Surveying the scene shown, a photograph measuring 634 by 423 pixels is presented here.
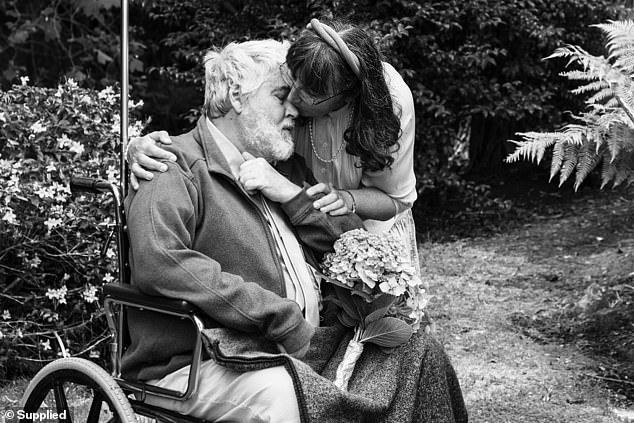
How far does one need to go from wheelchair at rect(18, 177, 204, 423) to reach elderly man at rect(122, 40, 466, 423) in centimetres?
4

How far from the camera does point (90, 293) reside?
156 inches

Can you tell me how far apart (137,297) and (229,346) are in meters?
0.27

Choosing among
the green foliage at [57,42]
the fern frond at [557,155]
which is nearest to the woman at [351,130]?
the fern frond at [557,155]

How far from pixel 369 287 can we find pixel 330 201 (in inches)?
13.1

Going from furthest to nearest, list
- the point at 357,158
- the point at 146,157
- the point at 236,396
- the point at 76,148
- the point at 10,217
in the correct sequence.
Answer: the point at 76,148
the point at 10,217
the point at 357,158
the point at 146,157
the point at 236,396

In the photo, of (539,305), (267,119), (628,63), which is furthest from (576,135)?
(267,119)

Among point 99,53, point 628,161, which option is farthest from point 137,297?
point 99,53

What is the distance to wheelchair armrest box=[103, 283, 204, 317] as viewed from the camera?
2365 millimetres

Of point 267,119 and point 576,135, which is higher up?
point 267,119

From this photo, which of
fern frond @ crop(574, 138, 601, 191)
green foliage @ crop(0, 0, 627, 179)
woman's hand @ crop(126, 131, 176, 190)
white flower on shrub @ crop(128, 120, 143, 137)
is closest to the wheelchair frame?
woman's hand @ crop(126, 131, 176, 190)

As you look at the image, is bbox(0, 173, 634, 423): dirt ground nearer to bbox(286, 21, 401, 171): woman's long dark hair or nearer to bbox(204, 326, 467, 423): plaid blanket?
bbox(204, 326, 467, 423): plaid blanket

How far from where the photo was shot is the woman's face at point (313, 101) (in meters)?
2.73

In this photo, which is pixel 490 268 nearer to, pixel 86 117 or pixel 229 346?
pixel 86 117

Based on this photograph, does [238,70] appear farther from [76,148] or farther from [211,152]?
[76,148]
